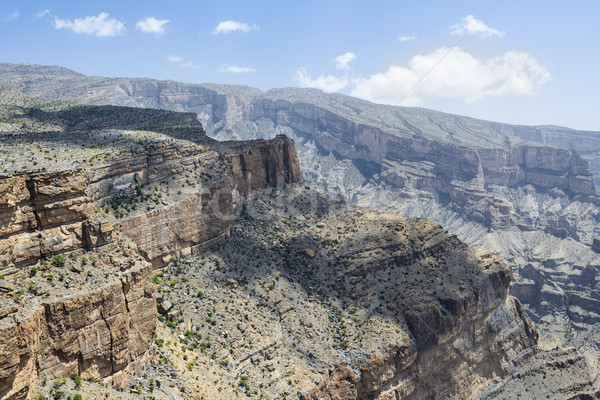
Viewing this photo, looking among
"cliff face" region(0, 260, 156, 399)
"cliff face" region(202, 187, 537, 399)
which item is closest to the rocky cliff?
"cliff face" region(0, 260, 156, 399)

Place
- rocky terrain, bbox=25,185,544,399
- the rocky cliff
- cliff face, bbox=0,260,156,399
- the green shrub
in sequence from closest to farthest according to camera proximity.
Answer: cliff face, bbox=0,260,156,399
the rocky cliff
the green shrub
rocky terrain, bbox=25,185,544,399

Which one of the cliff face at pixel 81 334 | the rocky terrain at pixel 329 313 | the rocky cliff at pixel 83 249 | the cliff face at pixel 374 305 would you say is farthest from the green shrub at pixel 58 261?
the cliff face at pixel 374 305

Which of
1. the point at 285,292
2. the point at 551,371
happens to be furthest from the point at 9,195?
the point at 551,371

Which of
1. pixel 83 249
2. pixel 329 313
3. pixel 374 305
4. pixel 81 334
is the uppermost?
pixel 83 249

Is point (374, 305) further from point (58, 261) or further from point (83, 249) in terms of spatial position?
point (58, 261)

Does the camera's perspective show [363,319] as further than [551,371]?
No

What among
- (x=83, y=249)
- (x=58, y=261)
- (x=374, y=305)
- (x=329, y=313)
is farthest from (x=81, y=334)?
(x=374, y=305)

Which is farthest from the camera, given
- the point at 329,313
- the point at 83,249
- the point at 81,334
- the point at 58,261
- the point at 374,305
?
the point at 374,305

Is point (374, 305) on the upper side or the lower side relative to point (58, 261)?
lower

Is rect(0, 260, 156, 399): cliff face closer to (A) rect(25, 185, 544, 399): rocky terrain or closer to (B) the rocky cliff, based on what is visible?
(B) the rocky cliff

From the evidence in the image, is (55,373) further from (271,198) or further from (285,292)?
(271,198)

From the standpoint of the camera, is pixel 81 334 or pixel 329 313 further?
pixel 329 313
